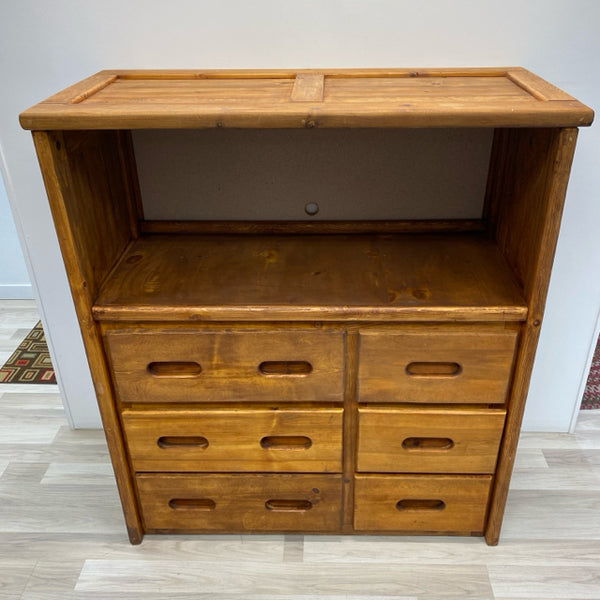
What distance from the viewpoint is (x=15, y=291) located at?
2.54 meters

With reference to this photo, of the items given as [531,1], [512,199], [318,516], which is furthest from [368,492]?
[531,1]

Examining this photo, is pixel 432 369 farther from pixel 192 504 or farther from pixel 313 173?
pixel 192 504

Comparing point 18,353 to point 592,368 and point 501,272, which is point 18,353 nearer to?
point 501,272

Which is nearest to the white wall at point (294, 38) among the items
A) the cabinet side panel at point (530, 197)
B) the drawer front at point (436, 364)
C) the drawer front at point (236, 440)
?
the cabinet side panel at point (530, 197)

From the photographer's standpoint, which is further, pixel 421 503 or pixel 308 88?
pixel 421 503

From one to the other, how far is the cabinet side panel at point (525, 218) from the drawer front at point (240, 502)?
0.39 meters

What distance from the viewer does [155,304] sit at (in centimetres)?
118

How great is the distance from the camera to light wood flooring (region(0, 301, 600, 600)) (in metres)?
1.36

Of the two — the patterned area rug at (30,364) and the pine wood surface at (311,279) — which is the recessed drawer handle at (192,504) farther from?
the patterned area rug at (30,364)

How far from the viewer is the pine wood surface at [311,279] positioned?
1.16m

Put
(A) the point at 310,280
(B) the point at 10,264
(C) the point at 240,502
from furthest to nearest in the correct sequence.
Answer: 1. (B) the point at 10,264
2. (C) the point at 240,502
3. (A) the point at 310,280

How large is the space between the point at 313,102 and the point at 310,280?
0.37 m

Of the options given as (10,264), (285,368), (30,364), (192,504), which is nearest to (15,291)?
(10,264)

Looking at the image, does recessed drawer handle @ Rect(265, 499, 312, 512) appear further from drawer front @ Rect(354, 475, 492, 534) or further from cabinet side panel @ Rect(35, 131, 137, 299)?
cabinet side panel @ Rect(35, 131, 137, 299)
